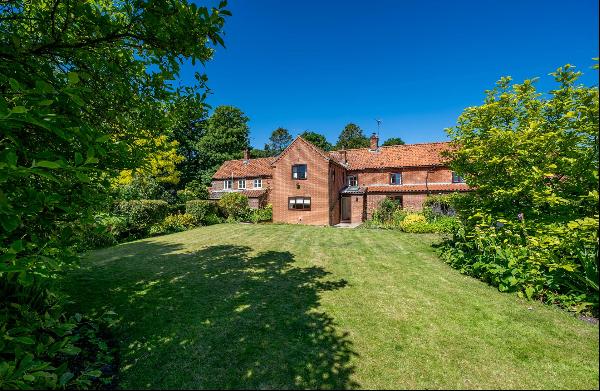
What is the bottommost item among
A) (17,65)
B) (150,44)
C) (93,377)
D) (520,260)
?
(93,377)

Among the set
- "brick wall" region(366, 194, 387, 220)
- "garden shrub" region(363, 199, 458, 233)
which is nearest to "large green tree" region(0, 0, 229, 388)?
"garden shrub" region(363, 199, 458, 233)

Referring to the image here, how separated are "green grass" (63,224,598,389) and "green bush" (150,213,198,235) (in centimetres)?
960

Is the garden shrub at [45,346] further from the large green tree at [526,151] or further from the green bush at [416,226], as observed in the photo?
the green bush at [416,226]

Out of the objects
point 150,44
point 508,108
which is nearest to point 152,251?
point 150,44

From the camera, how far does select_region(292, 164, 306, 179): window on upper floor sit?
2799 centimetres

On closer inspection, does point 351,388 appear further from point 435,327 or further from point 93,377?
point 93,377

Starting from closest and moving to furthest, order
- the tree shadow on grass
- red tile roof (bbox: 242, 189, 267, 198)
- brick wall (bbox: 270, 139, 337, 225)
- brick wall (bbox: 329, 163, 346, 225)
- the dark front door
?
the tree shadow on grass → brick wall (bbox: 270, 139, 337, 225) → brick wall (bbox: 329, 163, 346, 225) → the dark front door → red tile roof (bbox: 242, 189, 267, 198)

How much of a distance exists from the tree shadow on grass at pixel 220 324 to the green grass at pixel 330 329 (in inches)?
1.0

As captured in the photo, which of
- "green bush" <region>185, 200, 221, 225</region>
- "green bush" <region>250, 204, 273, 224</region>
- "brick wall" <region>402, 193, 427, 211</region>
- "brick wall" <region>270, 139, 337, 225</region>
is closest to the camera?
"green bush" <region>185, 200, 221, 225</region>

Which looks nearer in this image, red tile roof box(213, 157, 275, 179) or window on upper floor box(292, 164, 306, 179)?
window on upper floor box(292, 164, 306, 179)

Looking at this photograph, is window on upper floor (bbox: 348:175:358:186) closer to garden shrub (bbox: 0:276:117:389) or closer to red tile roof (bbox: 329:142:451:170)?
Result: red tile roof (bbox: 329:142:451:170)

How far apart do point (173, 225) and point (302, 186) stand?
12206 millimetres

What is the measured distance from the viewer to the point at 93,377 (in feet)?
13.9

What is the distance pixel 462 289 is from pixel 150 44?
878 centimetres
